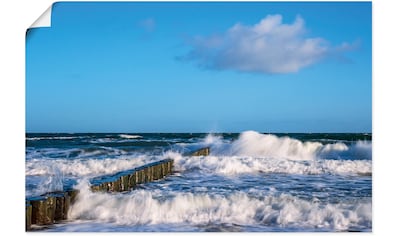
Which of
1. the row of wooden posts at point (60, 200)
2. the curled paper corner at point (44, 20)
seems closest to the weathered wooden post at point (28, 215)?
the row of wooden posts at point (60, 200)

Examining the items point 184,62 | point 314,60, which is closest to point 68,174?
point 184,62

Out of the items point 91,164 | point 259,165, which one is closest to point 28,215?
point 91,164

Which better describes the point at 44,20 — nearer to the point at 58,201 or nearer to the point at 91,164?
the point at 58,201

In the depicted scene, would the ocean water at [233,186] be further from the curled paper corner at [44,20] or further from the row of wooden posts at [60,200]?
the curled paper corner at [44,20]

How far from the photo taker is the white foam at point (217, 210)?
5.74 m

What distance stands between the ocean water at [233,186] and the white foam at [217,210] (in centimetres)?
1

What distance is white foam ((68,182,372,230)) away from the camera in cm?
574

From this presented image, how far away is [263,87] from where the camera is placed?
7082 millimetres

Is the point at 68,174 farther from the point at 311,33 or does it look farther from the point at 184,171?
the point at 311,33

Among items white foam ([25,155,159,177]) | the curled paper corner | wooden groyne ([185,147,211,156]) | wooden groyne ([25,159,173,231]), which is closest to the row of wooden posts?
wooden groyne ([25,159,173,231])

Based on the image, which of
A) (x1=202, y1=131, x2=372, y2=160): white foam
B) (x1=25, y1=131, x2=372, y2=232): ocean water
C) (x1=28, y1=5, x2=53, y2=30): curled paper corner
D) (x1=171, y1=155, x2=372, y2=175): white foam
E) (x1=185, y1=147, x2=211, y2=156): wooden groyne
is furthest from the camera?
(x1=185, y1=147, x2=211, y2=156): wooden groyne

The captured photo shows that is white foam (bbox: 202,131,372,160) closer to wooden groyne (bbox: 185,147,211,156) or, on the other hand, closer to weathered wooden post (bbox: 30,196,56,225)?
wooden groyne (bbox: 185,147,211,156)

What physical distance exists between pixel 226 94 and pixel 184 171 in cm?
229

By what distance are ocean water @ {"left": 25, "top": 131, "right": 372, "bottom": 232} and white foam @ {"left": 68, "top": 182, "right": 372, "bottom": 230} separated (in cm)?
1
